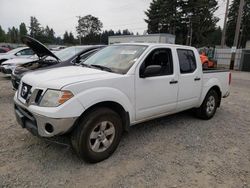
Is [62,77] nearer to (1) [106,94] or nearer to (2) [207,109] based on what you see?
(1) [106,94]

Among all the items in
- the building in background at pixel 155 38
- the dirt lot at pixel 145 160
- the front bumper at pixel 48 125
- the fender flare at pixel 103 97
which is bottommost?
the dirt lot at pixel 145 160

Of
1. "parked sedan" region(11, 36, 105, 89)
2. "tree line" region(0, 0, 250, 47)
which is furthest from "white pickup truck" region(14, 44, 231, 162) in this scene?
"tree line" region(0, 0, 250, 47)

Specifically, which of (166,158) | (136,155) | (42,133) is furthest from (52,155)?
(166,158)

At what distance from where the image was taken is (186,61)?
14.6 feet

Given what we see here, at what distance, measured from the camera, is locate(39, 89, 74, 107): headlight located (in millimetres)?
2695

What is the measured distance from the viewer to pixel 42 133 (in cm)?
278

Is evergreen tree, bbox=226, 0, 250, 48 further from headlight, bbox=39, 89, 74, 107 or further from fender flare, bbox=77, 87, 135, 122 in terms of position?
headlight, bbox=39, 89, 74, 107

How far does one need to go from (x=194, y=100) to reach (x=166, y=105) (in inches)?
39.1

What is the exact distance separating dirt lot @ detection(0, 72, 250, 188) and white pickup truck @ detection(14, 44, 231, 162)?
362 millimetres

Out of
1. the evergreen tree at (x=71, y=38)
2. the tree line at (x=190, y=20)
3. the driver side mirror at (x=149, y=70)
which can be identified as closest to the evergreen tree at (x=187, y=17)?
the tree line at (x=190, y=20)

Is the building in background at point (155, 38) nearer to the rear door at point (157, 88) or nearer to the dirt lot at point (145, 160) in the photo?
the rear door at point (157, 88)

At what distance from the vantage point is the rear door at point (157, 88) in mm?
3523

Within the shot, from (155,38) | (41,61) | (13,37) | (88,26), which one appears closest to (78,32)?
(88,26)

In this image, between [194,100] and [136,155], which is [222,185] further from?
[194,100]
